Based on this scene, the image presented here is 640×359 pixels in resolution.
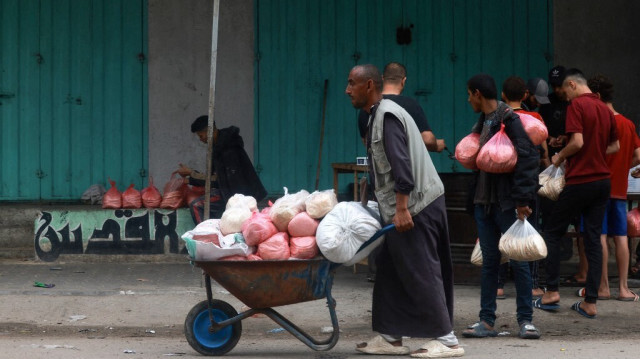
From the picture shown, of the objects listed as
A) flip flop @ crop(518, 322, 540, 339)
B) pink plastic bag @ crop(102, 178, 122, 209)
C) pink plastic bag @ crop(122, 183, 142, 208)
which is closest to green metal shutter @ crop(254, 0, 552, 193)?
pink plastic bag @ crop(122, 183, 142, 208)

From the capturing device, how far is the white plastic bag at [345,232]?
20.1 feet

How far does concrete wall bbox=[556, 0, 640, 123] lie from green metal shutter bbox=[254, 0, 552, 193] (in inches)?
18.6

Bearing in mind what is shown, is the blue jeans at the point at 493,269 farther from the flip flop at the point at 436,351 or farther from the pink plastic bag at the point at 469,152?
the flip flop at the point at 436,351

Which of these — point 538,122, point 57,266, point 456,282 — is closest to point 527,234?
point 538,122

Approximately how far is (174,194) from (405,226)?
15.6 feet

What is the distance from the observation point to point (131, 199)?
10398mm

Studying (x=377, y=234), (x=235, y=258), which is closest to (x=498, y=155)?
(x=377, y=234)

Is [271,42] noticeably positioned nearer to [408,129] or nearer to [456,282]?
[456,282]

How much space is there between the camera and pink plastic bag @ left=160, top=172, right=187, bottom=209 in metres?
10.4

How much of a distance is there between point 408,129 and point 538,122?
1.24 meters

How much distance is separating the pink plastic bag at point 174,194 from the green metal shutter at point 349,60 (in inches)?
37.1

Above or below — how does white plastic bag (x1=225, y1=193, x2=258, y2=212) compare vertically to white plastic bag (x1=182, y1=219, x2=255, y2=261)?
above

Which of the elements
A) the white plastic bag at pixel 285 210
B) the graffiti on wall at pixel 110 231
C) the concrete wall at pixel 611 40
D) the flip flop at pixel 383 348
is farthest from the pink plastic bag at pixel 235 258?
the concrete wall at pixel 611 40

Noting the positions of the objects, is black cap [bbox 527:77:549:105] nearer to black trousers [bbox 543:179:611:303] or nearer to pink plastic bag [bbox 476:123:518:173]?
black trousers [bbox 543:179:611:303]
